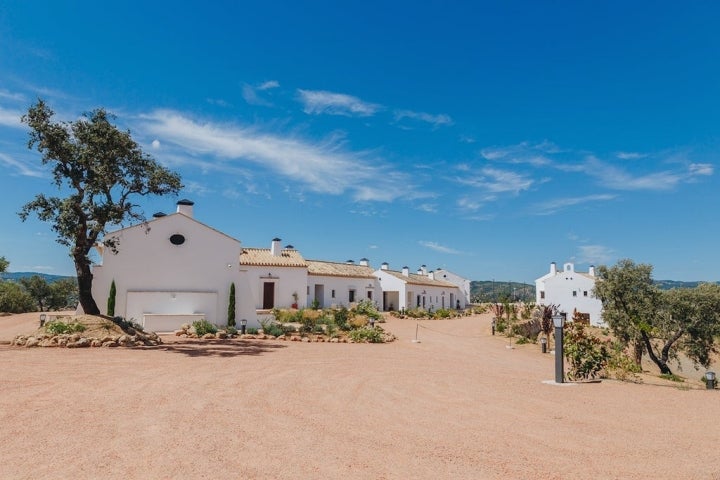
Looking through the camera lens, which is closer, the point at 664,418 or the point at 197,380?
the point at 664,418

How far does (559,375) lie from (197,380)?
9380mm

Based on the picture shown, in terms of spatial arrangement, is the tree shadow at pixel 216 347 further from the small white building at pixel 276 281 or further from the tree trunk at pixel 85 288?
the small white building at pixel 276 281

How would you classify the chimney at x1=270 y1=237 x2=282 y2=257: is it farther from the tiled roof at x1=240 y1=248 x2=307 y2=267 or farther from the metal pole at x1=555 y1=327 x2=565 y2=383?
the metal pole at x1=555 y1=327 x2=565 y2=383

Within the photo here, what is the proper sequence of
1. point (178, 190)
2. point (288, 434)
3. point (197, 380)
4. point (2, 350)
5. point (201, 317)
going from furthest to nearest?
1. point (201, 317)
2. point (178, 190)
3. point (2, 350)
4. point (197, 380)
5. point (288, 434)

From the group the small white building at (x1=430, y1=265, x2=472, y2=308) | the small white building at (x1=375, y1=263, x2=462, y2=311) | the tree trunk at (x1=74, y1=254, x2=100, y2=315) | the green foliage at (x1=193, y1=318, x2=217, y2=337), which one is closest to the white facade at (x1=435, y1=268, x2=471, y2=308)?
the small white building at (x1=430, y1=265, x2=472, y2=308)

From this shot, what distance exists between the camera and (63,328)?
15.9m

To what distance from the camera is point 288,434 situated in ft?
22.0

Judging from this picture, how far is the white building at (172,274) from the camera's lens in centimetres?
2270

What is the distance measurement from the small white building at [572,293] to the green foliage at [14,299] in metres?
48.3

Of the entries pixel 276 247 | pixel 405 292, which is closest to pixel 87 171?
pixel 276 247

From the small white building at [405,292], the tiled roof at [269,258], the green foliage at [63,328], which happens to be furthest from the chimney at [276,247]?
the green foliage at [63,328]

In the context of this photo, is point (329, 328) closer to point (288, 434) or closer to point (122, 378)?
point (122, 378)

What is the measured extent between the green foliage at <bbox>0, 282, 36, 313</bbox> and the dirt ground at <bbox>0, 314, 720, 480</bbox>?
93.1 feet

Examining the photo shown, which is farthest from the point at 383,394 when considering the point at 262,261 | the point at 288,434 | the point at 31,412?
the point at 262,261
